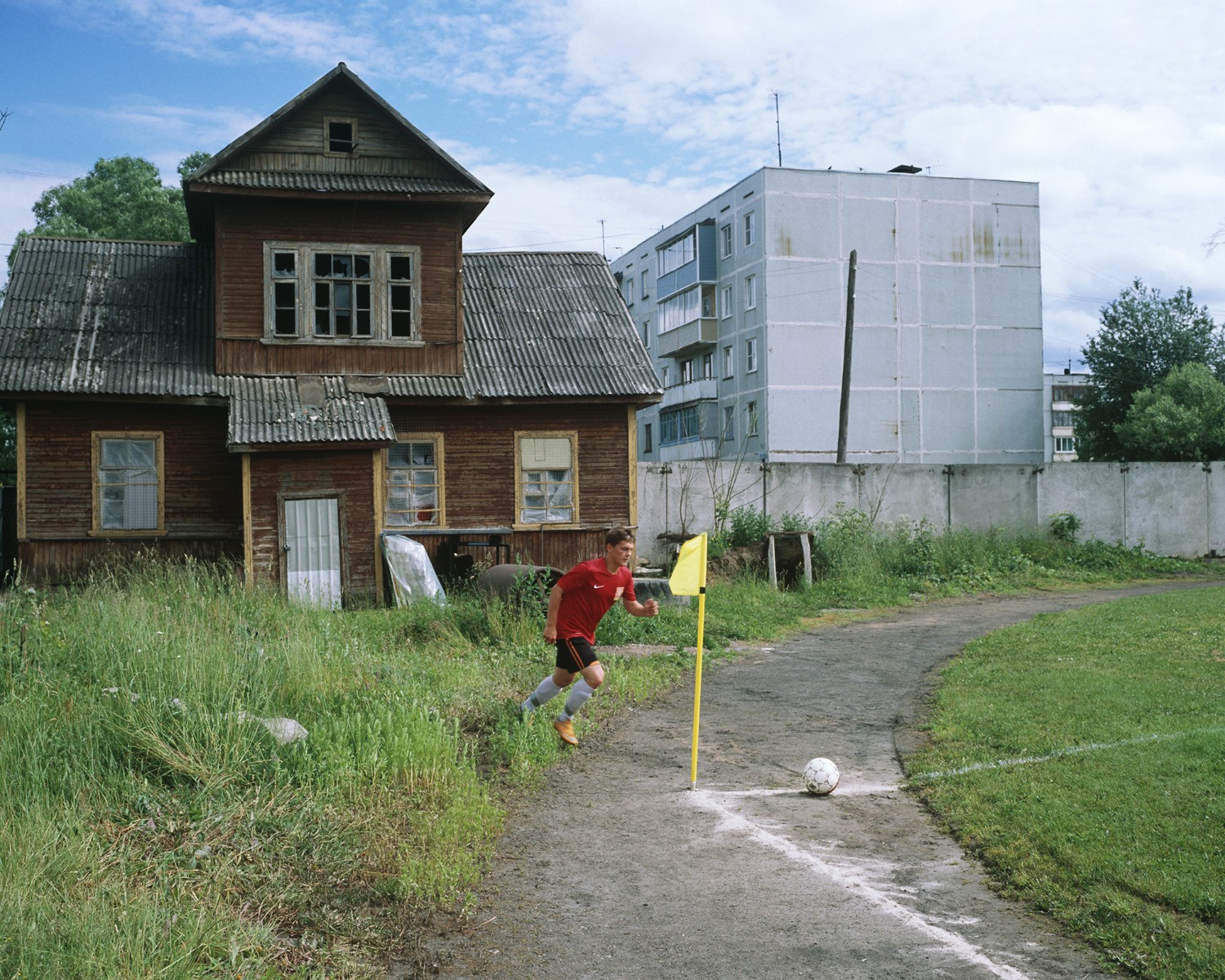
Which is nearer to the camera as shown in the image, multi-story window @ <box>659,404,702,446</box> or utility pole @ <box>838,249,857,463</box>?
utility pole @ <box>838,249,857,463</box>

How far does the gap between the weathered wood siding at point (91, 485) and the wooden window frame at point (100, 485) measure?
5 centimetres

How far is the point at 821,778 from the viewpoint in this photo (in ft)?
24.7

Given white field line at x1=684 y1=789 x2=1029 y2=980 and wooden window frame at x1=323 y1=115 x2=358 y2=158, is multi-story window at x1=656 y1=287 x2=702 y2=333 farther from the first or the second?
white field line at x1=684 y1=789 x2=1029 y2=980

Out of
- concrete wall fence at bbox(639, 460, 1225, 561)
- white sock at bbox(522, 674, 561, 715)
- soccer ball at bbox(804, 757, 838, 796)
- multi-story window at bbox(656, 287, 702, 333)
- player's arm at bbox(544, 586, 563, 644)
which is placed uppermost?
multi-story window at bbox(656, 287, 702, 333)

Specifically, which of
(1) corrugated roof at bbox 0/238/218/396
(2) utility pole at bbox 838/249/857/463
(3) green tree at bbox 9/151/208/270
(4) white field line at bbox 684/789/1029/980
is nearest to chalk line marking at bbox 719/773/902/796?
(4) white field line at bbox 684/789/1029/980

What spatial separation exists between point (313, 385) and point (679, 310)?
37529 mm

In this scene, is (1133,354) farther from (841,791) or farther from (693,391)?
(841,791)

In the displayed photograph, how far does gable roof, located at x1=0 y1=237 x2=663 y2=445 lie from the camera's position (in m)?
17.8

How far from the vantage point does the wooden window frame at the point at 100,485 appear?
1828cm

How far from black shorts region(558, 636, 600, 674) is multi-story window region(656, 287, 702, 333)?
45.0 metres

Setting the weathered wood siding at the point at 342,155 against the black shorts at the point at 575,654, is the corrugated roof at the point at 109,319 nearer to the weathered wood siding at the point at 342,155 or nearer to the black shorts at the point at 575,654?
the weathered wood siding at the point at 342,155

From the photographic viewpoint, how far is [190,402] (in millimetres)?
18266

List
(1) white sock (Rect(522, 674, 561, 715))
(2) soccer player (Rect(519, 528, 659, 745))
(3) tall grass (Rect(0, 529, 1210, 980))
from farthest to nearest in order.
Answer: (1) white sock (Rect(522, 674, 561, 715))
(2) soccer player (Rect(519, 528, 659, 745))
(3) tall grass (Rect(0, 529, 1210, 980))

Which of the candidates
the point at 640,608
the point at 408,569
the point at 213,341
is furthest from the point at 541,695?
the point at 213,341
